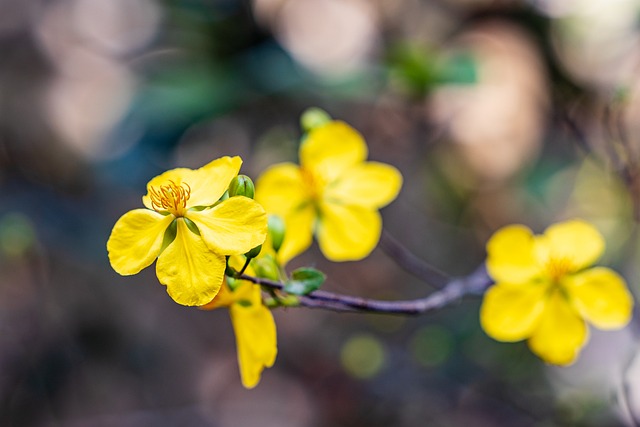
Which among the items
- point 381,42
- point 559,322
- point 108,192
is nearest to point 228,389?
point 108,192

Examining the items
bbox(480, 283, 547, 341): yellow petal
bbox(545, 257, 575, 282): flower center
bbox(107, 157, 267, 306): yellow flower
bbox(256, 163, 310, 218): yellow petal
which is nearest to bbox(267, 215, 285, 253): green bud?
bbox(107, 157, 267, 306): yellow flower

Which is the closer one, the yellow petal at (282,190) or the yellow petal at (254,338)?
the yellow petal at (254,338)

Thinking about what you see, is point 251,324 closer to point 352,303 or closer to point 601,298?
point 352,303

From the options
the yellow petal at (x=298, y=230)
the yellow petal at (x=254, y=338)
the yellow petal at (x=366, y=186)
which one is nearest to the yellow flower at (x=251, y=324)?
the yellow petal at (x=254, y=338)

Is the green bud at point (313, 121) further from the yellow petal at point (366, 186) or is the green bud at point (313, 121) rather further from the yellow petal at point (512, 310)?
the yellow petal at point (512, 310)

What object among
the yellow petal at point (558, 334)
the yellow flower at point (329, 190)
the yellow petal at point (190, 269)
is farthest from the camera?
the yellow flower at point (329, 190)
